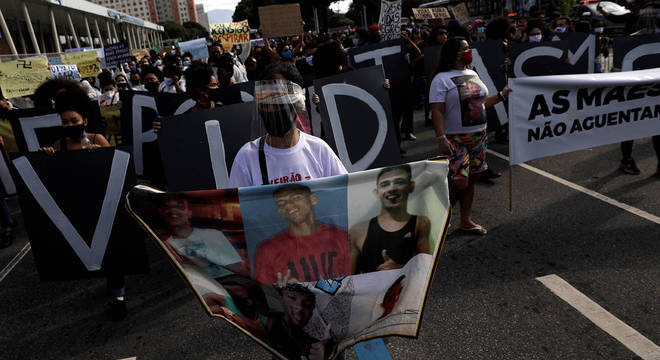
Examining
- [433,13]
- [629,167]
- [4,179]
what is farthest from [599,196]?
[433,13]

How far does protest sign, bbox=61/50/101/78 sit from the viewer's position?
10.3 m

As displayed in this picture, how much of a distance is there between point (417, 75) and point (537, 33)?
7.48ft

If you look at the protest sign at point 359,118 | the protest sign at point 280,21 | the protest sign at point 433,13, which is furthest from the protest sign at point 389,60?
the protest sign at point 433,13

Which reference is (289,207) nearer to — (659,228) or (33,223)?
(33,223)

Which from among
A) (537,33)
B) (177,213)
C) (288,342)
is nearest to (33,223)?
(177,213)

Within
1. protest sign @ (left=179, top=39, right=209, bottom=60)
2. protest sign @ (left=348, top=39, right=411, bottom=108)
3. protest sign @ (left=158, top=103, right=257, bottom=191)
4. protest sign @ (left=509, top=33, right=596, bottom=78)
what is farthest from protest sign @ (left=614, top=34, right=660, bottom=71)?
protest sign @ (left=179, top=39, right=209, bottom=60)

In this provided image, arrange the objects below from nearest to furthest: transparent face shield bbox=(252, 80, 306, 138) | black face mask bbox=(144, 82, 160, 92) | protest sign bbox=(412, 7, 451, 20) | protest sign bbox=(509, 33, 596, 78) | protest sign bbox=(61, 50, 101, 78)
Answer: transparent face shield bbox=(252, 80, 306, 138), protest sign bbox=(509, 33, 596, 78), black face mask bbox=(144, 82, 160, 92), protest sign bbox=(61, 50, 101, 78), protest sign bbox=(412, 7, 451, 20)

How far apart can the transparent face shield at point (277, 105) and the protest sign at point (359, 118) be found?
93.0 inches

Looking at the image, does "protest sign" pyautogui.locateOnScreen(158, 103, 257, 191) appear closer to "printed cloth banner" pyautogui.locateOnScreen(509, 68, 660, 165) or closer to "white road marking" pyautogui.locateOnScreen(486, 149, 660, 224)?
"printed cloth banner" pyautogui.locateOnScreen(509, 68, 660, 165)

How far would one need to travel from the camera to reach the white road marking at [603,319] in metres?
2.58

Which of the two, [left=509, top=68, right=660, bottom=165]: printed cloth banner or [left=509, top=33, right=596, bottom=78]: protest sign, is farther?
[left=509, top=33, right=596, bottom=78]: protest sign

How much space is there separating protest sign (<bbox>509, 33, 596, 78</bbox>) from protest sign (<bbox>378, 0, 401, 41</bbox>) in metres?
3.11

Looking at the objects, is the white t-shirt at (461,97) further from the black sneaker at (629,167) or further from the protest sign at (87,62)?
the protest sign at (87,62)

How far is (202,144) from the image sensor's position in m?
3.82
